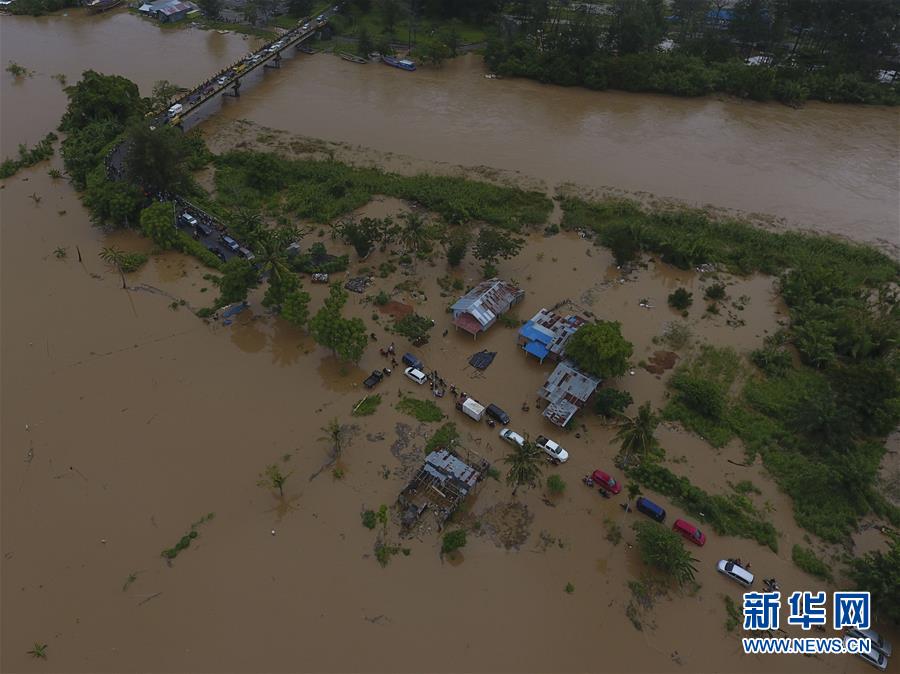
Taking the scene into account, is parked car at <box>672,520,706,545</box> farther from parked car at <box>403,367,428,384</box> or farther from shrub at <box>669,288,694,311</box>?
shrub at <box>669,288,694,311</box>

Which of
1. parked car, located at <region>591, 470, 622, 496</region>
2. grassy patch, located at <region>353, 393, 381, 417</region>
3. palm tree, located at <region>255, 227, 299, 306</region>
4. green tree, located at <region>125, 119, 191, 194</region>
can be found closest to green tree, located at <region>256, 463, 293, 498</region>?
grassy patch, located at <region>353, 393, 381, 417</region>

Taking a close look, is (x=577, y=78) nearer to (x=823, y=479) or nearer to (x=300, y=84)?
(x=300, y=84)

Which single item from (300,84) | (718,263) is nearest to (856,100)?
(718,263)

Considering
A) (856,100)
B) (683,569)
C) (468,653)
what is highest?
(856,100)

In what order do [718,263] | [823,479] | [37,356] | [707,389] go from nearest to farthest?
[823,479]
[707,389]
[37,356]
[718,263]

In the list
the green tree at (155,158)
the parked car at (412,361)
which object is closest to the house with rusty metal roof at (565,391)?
the parked car at (412,361)

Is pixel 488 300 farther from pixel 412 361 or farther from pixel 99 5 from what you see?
pixel 99 5
